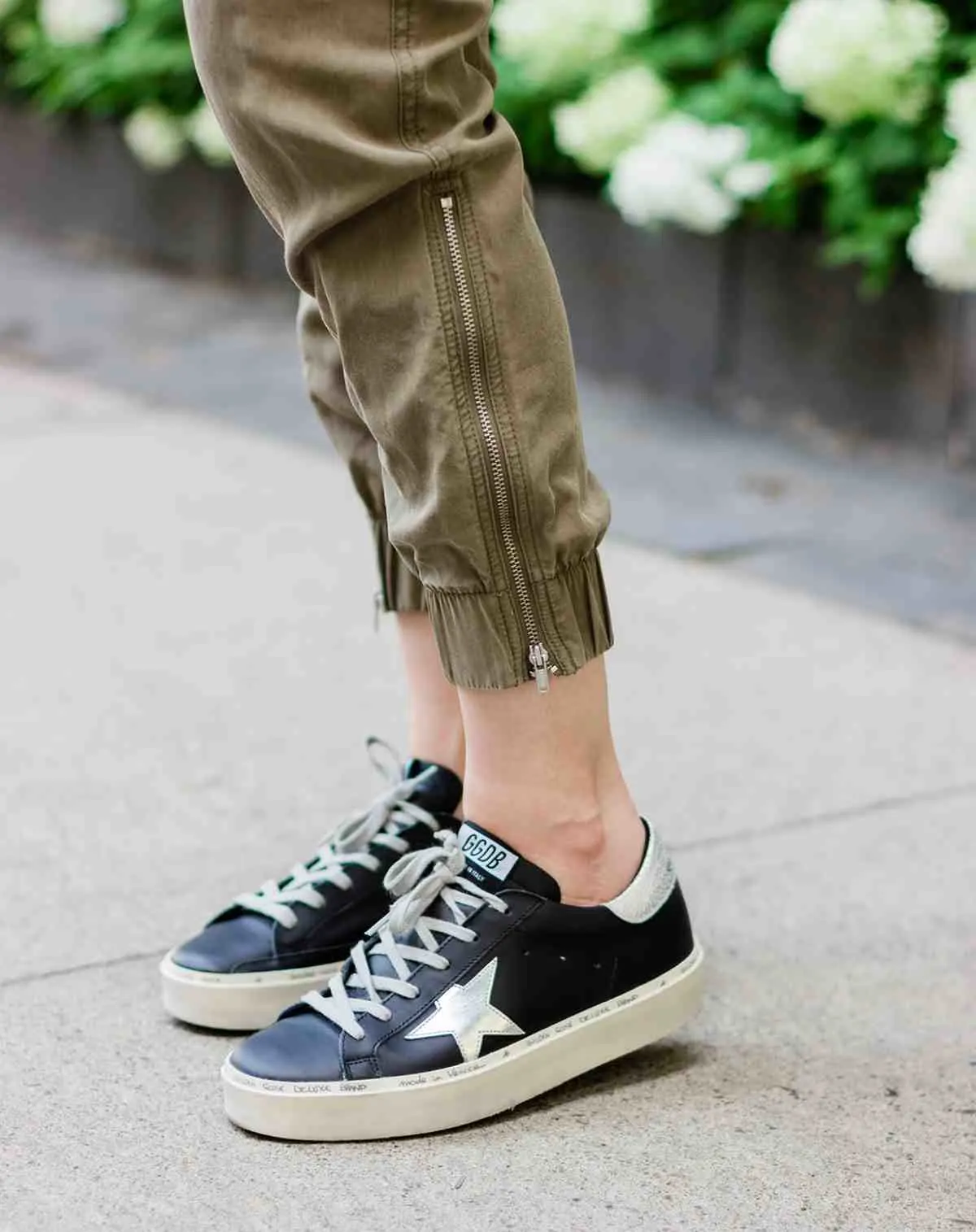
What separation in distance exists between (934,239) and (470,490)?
176cm

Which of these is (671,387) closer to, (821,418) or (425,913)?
(821,418)

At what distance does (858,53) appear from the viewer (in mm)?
3088

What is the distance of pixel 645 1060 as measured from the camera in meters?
1.41

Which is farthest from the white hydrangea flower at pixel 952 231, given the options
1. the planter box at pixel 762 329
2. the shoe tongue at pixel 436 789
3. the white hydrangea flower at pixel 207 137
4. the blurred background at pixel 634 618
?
the white hydrangea flower at pixel 207 137

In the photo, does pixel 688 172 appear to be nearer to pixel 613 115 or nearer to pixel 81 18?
pixel 613 115

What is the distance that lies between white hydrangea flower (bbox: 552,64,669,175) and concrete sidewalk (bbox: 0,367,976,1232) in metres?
0.96

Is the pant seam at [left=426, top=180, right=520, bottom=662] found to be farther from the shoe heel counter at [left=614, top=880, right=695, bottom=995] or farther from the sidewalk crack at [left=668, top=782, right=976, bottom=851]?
the sidewalk crack at [left=668, top=782, right=976, bottom=851]

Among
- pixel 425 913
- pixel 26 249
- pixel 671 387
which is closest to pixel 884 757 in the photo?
pixel 425 913

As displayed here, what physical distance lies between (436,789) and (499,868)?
19 cm

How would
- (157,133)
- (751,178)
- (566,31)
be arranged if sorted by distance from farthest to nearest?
(157,133) < (566,31) < (751,178)

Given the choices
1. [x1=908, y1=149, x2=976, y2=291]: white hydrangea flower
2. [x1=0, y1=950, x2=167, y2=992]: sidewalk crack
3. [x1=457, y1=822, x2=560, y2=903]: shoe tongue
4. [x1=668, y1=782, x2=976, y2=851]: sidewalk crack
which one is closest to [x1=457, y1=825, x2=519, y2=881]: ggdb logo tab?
[x1=457, y1=822, x2=560, y2=903]: shoe tongue

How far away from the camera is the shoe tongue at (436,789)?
151 cm

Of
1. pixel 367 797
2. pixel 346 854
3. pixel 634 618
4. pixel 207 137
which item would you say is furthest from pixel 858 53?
pixel 346 854

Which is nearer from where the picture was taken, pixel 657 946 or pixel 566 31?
pixel 657 946
